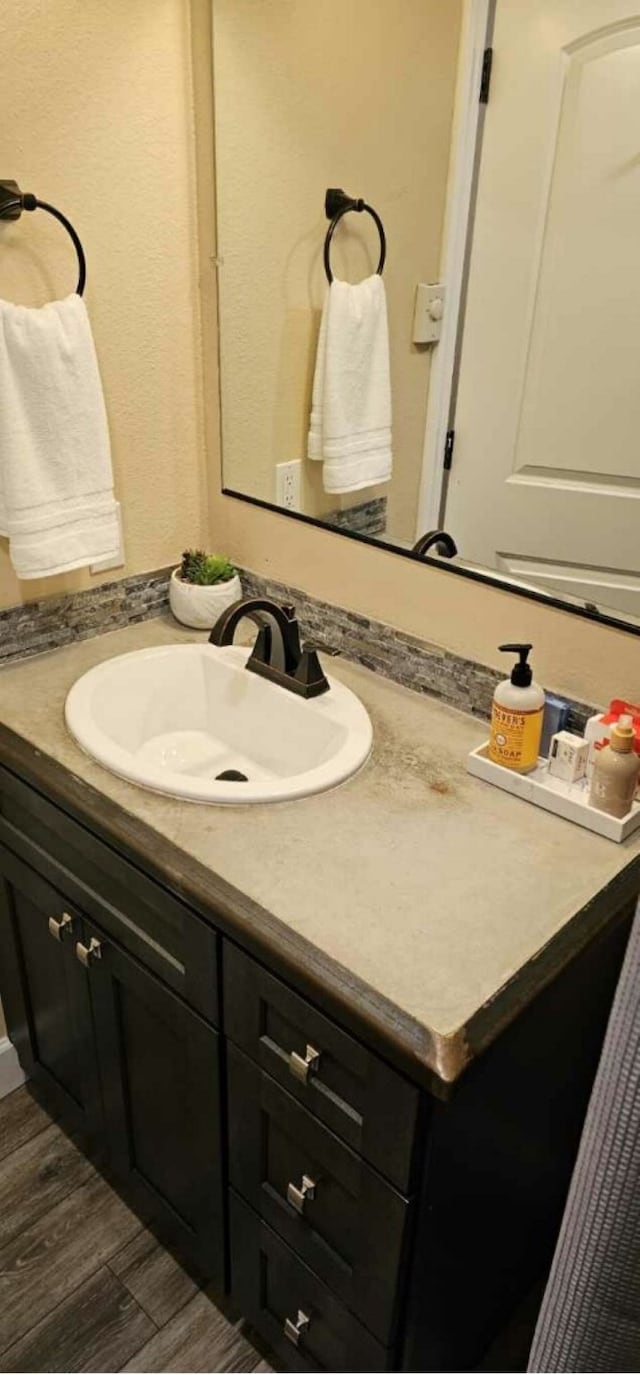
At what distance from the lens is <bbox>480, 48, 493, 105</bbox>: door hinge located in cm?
115

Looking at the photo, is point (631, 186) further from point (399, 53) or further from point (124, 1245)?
point (124, 1245)

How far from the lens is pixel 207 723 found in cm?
154

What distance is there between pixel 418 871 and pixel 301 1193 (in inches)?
15.5

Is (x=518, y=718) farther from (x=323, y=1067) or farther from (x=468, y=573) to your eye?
(x=323, y=1067)

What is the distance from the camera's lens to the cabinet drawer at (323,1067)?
88 centimetres

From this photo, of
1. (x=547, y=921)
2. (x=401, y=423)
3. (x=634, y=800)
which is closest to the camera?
(x=547, y=921)

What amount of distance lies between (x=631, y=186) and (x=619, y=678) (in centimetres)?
58

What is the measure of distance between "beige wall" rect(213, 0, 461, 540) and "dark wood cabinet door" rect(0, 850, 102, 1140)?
0.76 meters

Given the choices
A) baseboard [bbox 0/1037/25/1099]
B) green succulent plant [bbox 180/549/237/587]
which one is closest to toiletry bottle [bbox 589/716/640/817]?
green succulent plant [bbox 180/549/237/587]

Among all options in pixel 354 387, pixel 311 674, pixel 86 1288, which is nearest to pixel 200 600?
pixel 311 674

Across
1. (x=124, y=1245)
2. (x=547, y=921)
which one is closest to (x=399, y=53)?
(x=547, y=921)

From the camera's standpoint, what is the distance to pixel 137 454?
159cm

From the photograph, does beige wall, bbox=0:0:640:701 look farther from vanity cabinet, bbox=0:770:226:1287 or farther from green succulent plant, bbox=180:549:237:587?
vanity cabinet, bbox=0:770:226:1287

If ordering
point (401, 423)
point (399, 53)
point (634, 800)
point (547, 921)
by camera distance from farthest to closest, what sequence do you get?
point (401, 423)
point (399, 53)
point (634, 800)
point (547, 921)
